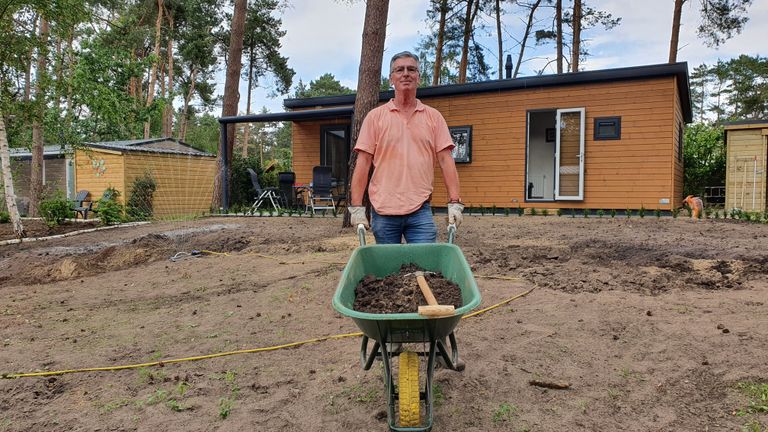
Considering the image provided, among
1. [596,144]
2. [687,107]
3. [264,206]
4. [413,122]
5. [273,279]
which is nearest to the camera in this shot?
[413,122]

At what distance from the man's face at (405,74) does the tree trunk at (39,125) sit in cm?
822

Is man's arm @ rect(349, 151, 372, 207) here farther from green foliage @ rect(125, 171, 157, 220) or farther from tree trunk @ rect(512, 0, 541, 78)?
tree trunk @ rect(512, 0, 541, 78)

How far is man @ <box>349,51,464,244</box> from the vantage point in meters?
2.66

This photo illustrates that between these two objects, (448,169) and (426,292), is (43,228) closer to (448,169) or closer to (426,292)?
(448,169)

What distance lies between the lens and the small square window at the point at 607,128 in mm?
9664

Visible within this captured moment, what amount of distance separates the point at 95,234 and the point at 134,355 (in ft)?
23.9

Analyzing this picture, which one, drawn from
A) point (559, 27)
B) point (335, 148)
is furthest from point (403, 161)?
point (559, 27)

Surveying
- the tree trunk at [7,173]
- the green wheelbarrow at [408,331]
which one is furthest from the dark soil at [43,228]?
the green wheelbarrow at [408,331]

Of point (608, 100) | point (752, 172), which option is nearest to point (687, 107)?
point (752, 172)

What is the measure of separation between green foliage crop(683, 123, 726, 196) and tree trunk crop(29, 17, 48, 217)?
15.4 metres

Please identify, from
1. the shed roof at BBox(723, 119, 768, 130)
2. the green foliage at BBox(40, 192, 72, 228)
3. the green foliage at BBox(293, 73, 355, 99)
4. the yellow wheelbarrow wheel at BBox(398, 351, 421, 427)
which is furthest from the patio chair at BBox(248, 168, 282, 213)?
the green foliage at BBox(293, 73, 355, 99)

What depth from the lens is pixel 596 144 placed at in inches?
388

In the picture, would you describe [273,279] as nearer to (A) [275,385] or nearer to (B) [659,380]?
(A) [275,385]

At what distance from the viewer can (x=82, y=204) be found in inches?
558
